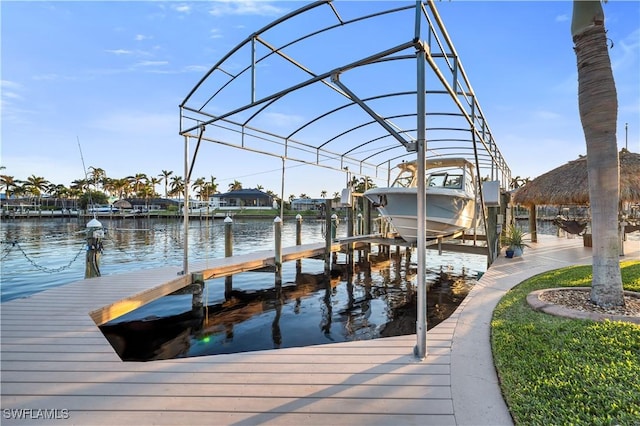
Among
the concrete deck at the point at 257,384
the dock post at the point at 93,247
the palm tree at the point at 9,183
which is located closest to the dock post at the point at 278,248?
the dock post at the point at 93,247

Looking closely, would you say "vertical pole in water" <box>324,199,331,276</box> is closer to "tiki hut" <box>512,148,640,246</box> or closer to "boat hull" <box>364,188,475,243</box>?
"boat hull" <box>364,188,475,243</box>

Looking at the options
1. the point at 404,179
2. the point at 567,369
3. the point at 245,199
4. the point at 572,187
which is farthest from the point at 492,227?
the point at 245,199

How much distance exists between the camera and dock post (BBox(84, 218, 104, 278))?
6.71 meters

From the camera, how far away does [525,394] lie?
243 centimetres

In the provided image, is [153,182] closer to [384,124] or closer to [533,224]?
[533,224]

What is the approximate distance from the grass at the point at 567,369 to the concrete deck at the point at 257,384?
0.18 meters

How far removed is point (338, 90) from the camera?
6.25 m

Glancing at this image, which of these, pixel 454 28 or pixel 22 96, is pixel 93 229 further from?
pixel 454 28

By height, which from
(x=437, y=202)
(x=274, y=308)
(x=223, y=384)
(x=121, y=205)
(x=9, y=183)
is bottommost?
(x=274, y=308)

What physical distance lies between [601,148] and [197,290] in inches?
298

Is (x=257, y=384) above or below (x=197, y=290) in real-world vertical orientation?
above

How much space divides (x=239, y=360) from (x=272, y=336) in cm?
349

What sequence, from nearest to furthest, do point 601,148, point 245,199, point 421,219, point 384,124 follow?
point 421,219, point 384,124, point 601,148, point 245,199

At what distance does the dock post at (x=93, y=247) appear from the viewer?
6715 millimetres
